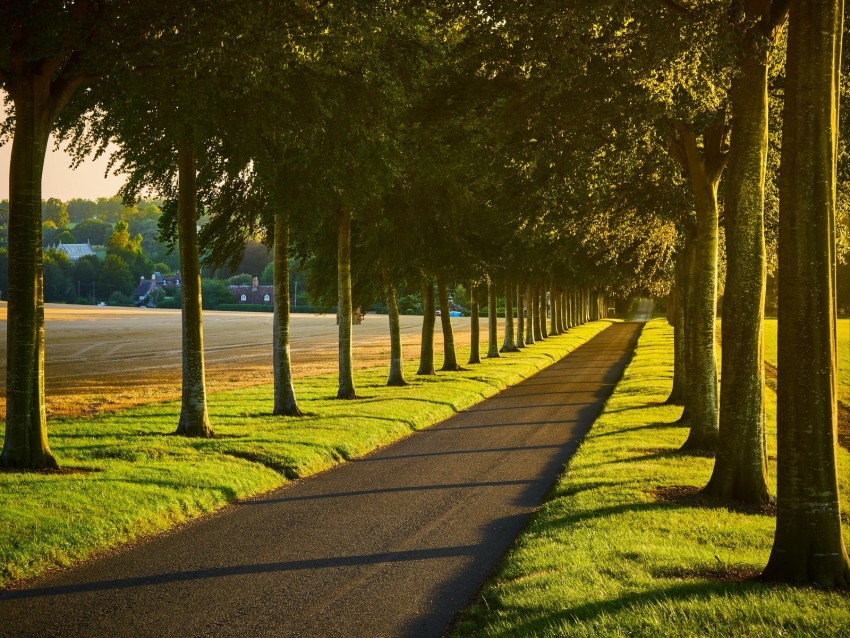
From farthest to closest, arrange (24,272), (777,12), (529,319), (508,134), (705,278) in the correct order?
(529,319) → (705,278) → (508,134) → (24,272) → (777,12)

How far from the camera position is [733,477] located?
11.5m

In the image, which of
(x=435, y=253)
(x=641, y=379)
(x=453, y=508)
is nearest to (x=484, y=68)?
(x=453, y=508)

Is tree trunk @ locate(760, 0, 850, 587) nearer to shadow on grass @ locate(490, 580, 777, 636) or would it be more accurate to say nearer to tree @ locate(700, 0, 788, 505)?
shadow on grass @ locate(490, 580, 777, 636)

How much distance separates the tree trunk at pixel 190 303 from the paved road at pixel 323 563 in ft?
11.4

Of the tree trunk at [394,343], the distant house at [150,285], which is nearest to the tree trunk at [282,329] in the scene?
the tree trunk at [394,343]

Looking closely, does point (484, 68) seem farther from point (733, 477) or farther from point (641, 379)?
point (641, 379)

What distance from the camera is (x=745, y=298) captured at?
11.1 meters

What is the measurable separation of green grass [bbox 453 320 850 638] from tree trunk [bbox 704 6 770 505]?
2.59ft

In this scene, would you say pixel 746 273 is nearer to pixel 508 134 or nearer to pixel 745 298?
pixel 745 298

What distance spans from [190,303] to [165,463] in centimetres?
392

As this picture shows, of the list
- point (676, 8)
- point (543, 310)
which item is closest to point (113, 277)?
point (543, 310)

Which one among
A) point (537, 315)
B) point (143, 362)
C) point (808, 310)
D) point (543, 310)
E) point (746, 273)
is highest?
point (746, 273)

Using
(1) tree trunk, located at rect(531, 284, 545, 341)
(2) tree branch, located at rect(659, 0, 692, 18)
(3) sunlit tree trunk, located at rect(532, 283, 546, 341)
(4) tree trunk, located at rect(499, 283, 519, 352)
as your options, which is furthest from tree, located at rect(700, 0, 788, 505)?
(3) sunlit tree trunk, located at rect(532, 283, 546, 341)

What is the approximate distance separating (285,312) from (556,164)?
24.3ft
